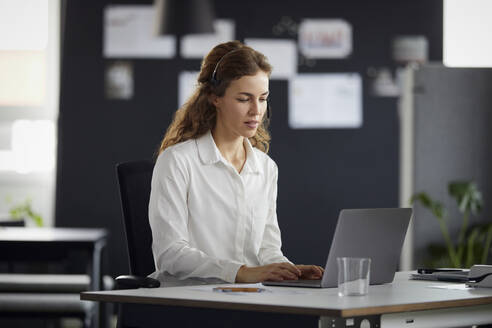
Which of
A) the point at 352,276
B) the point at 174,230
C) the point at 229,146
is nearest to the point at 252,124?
the point at 229,146

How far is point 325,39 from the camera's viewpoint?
5.81 meters

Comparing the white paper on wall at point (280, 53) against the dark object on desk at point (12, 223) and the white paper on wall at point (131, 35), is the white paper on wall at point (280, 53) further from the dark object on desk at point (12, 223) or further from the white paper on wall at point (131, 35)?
the dark object on desk at point (12, 223)

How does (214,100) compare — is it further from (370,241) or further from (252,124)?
(370,241)

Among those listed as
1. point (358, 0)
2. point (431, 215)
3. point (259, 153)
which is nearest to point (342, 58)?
point (358, 0)

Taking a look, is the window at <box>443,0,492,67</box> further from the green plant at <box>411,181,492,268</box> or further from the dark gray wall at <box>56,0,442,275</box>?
the green plant at <box>411,181,492,268</box>

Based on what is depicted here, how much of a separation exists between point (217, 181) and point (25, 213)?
3.46 meters

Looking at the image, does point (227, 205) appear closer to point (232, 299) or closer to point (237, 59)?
point (237, 59)

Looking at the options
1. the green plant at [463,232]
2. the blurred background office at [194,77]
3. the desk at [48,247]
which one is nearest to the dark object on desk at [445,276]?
the desk at [48,247]

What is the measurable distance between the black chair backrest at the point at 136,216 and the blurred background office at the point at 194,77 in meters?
3.04

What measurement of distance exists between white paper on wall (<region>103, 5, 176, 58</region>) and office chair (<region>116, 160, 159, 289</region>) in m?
3.10

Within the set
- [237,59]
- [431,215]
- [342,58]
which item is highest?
[342,58]

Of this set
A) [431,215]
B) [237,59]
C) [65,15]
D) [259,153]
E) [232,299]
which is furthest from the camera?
[65,15]

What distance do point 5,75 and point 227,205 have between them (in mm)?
3681

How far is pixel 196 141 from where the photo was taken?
2625 millimetres
